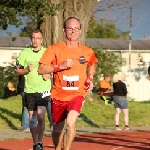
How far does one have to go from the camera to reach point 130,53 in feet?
205

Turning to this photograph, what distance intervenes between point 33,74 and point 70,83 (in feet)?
9.33

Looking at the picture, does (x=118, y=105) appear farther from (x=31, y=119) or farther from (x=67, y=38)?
(x=67, y=38)

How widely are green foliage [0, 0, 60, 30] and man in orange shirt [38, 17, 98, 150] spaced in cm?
1143

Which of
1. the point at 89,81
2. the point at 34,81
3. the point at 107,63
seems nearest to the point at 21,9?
the point at 34,81

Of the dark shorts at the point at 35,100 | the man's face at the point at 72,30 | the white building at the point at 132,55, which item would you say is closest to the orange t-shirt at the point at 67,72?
the man's face at the point at 72,30

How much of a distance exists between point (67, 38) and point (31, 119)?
2.68 meters

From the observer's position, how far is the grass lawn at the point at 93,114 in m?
21.0

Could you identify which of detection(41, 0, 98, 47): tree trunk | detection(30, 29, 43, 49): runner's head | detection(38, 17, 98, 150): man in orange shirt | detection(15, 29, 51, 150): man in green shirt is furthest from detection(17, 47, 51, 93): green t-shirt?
detection(41, 0, 98, 47): tree trunk

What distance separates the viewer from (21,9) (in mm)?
21578

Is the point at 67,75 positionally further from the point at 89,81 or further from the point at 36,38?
the point at 36,38

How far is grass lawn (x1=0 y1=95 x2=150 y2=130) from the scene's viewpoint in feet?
68.7

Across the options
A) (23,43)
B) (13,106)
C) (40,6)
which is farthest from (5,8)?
(23,43)

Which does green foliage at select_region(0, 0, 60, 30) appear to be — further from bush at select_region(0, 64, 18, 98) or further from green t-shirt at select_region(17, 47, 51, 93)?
bush at select_region(0, 64, 18, 98)

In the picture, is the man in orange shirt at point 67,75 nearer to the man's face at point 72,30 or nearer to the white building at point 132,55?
the man's face at point 72,30
